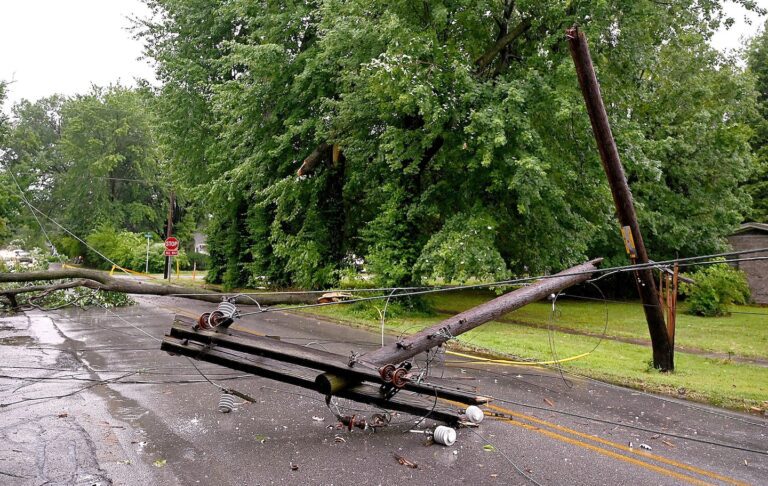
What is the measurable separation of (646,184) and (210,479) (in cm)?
2083

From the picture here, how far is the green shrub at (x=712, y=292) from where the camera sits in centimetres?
1977

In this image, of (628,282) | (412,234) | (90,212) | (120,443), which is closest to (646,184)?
(628,282)

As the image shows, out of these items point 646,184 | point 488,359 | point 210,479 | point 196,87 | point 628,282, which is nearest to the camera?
point 210,479

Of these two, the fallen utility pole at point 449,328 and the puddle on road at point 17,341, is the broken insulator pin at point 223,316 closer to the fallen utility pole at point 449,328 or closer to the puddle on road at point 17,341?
the fallen utility pole at point 449,328

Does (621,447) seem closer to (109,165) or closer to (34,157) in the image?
(109,165)

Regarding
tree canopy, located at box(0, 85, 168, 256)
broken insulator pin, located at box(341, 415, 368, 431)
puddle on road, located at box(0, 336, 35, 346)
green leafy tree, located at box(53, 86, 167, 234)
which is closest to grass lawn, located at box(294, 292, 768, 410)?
broken insulator pin, located at box(341, 415, 368, 431)

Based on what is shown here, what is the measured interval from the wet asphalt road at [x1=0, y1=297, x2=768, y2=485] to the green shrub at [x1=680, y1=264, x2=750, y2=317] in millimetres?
13558

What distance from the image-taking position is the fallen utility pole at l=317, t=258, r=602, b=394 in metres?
5.43

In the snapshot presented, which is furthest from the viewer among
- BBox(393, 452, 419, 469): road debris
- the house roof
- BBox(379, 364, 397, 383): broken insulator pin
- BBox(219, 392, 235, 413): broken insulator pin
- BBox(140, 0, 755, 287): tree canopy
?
the house roof

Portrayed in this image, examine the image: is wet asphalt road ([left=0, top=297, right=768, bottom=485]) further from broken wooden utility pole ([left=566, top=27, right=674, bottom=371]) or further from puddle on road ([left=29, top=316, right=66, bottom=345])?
puddle on road ([left=29, top=316, right=66, bottom=345])

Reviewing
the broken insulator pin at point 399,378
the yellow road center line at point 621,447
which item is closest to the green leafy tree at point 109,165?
the yellow road center line at point 621,447

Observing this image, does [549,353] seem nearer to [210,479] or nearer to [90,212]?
[210,479]

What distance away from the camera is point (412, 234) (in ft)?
57.5

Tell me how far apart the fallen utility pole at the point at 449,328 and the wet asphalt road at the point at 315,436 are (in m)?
0.74
